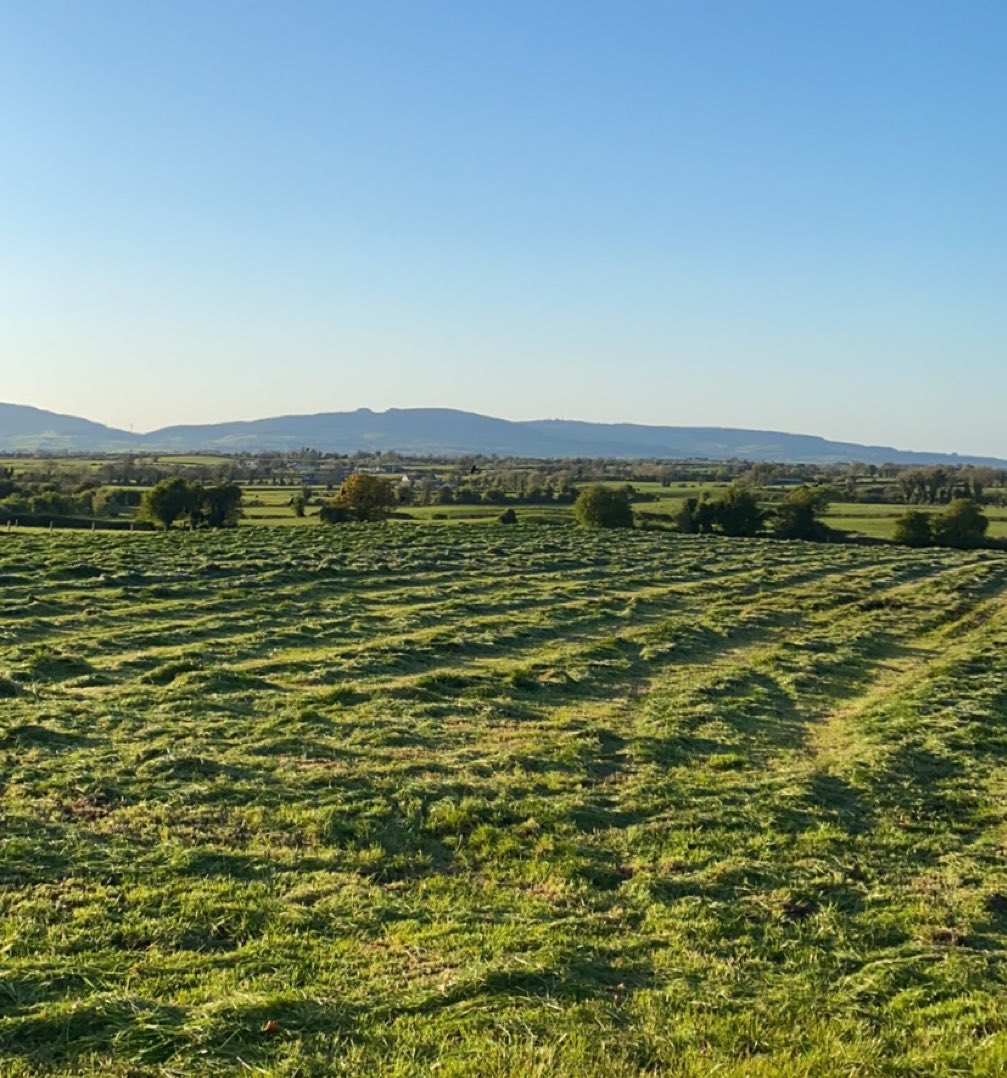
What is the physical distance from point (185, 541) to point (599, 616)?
2564 centimetres

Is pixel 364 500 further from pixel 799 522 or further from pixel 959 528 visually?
pixel 959 528

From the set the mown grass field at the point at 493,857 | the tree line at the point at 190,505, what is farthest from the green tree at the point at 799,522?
the mown grass field at the point at 493,857

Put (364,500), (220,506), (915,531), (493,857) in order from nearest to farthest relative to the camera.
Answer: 1. (493,857)
2. (220,506)
3. (915,531)
4. (364,500)

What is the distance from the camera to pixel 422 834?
948 centimetres

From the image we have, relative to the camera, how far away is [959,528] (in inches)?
2655

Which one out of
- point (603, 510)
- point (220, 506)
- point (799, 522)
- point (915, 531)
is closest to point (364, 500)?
point (220, 506)

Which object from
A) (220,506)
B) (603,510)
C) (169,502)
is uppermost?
(169,502)

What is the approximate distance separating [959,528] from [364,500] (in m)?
44.7

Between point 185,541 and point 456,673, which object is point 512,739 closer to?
point 456,673

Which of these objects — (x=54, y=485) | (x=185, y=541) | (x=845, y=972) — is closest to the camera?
(x=845, y=972)

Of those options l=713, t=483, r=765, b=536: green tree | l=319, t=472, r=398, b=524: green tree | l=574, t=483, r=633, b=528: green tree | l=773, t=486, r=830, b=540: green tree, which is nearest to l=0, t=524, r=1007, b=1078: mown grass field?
l=574, t=483, r=633, b=528: green tree

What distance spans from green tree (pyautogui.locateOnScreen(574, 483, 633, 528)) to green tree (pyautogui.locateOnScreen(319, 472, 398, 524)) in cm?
1583

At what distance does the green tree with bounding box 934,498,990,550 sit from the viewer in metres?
67.2

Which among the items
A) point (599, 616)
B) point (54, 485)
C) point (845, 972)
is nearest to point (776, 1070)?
point (845, 972)
